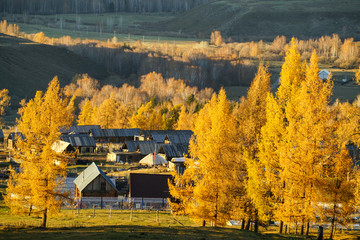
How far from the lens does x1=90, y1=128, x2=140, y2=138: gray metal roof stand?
8056cm

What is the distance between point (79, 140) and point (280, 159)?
52.2m

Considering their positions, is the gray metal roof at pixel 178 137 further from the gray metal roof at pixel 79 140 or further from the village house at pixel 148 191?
the village house at pixel 148 191

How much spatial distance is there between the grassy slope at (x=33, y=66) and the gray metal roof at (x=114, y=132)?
53979 mm

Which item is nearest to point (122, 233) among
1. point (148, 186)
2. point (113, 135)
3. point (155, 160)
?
point (148, 186)


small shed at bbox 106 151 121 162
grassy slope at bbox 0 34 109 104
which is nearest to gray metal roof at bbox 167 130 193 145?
small shed at bbox 106 151 121 162

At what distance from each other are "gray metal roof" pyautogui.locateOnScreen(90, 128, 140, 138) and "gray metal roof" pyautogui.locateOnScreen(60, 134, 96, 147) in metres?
6.24

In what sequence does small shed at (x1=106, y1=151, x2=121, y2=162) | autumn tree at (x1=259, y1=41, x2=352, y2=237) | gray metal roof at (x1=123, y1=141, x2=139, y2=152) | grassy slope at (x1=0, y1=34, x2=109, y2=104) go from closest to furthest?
autumn tree at (x1=259, y1=41, x2=352, y2=237) → small shed at (x1=106, y1=151, x2=121, y2=162) → gray metal roof at (x1=123, y1=141, x2=139, y2=152) → grassy slope at (x1=0, y1=34, x2=109, y2=104)

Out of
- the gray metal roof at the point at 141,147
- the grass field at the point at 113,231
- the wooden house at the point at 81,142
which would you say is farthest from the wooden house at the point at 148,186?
the wooden house at the point at 81,142

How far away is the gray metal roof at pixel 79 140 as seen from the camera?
2808 inches

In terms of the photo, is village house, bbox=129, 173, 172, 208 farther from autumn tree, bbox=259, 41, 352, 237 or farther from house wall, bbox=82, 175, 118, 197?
autumn tree, bbox=259, 41, 352, 237

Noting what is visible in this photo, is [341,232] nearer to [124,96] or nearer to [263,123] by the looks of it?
[263,123]

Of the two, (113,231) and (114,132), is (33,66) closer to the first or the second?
(114,132)

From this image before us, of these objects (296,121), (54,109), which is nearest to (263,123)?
(296,121)

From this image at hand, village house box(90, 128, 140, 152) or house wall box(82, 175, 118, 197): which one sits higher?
village house box(90, 128, 140, 152)
